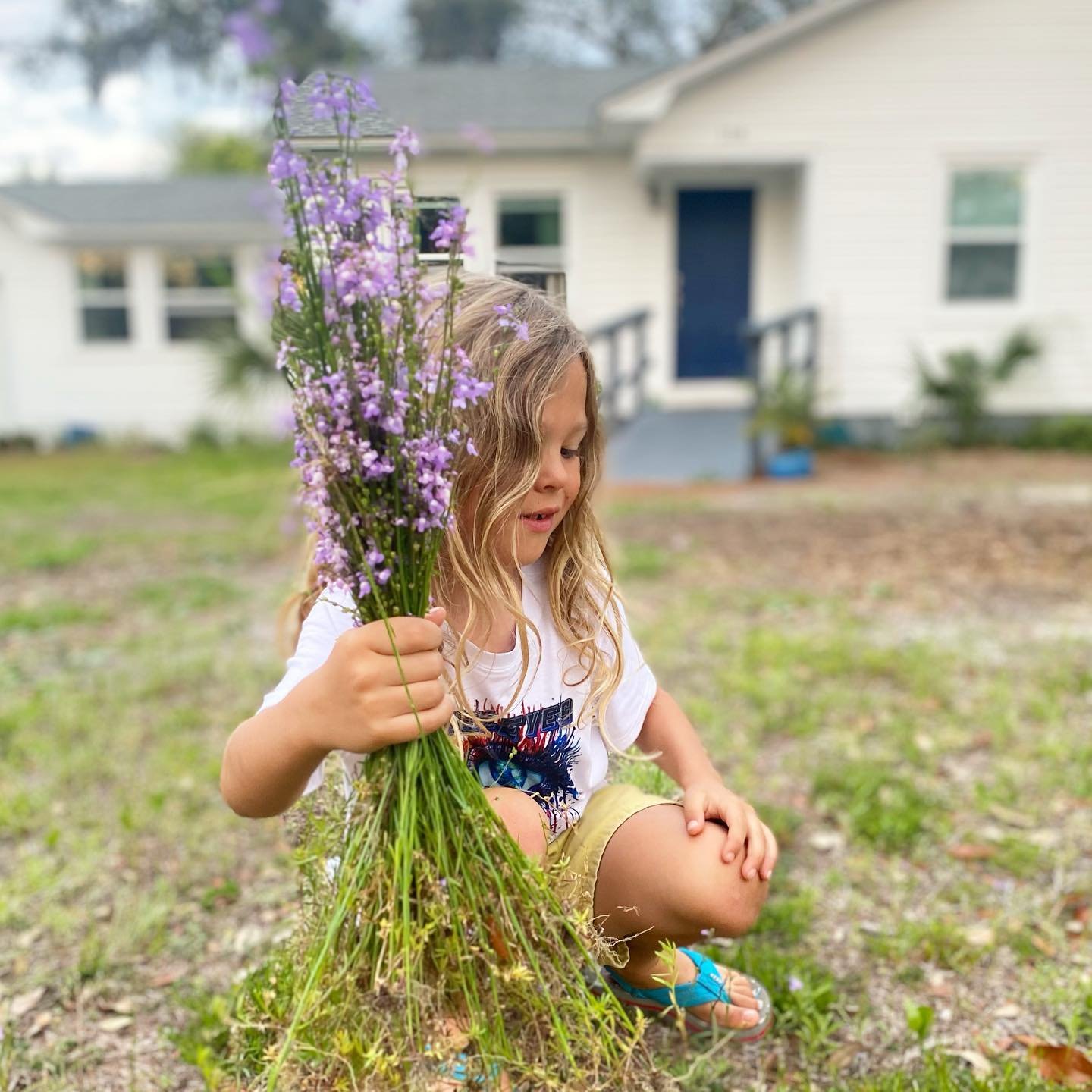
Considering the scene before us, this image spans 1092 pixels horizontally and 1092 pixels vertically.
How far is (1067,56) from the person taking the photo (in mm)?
10914

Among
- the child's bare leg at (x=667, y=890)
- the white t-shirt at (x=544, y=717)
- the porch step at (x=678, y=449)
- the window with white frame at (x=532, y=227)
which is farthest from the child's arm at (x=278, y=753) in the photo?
the window with white frame at (x=532, y=227)

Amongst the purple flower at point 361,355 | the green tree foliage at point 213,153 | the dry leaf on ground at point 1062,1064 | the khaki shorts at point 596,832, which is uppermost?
the green tree foliage at point 213,153

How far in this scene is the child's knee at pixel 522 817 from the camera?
1651mm

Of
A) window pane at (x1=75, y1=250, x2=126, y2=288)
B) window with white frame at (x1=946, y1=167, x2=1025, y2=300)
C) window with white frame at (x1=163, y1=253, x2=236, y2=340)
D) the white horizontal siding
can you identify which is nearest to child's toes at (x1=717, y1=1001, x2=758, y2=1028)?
the white horizontal siding

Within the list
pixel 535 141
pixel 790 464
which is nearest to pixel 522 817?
pixel 790 464

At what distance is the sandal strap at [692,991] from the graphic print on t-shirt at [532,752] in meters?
0.34

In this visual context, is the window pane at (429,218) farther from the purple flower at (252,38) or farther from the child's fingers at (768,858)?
the child's fingers at (768,858)

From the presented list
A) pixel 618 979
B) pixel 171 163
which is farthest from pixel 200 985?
pixel 171 163

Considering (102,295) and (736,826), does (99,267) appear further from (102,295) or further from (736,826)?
(736,826)

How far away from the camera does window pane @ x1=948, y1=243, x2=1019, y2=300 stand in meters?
11.4

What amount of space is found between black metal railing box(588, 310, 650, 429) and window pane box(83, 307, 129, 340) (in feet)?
23.6

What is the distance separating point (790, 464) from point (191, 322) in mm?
8995

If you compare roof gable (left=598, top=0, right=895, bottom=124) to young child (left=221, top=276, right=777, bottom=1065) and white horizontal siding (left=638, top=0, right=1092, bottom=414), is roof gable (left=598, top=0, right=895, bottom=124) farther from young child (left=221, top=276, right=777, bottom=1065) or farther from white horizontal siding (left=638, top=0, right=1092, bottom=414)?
young child (left=221, top=276, right=777, bottom=1065)

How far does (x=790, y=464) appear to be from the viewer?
9.91 metres
